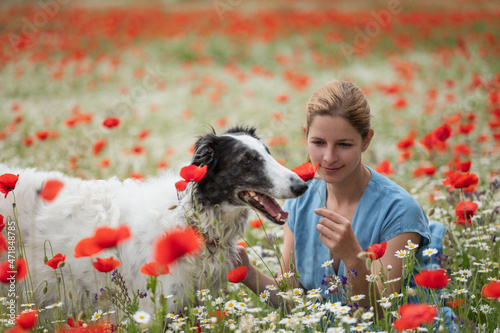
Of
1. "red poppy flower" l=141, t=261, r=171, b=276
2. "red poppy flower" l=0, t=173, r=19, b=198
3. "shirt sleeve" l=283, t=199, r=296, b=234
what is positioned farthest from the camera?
"shirt sleeve" l=283, t=199, r=296, b=234

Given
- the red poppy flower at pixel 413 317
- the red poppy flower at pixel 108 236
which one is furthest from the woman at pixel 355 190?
the red poppy flower at pixel 108 236

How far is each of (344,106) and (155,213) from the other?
1.51 metres

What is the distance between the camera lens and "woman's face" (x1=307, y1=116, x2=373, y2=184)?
9.17ft

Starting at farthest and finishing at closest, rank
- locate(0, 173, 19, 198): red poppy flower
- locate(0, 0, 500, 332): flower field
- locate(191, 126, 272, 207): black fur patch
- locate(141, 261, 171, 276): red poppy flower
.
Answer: locate(191, 126, 272, 207): black fur patch < locate(0, 0, 500, 332): flower field < locate(0, 173, 19, 198): red poppy flower < locate(141, 261, 171, 276): red poppy flower

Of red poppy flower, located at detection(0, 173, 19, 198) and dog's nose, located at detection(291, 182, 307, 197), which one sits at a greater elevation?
red poppy flower, located at detection(0, 173, 19, 198)

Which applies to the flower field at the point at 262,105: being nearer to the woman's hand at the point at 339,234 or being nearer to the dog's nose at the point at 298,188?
the woman's hand at the point at 339,234

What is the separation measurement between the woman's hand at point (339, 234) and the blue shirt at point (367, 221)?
1.98 ft

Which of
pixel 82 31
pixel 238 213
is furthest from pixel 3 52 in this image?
pixel 238 213

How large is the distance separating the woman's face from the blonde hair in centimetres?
4

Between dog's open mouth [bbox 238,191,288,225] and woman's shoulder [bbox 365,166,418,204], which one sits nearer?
dog's open mouth [bbox 238,191,288,225]

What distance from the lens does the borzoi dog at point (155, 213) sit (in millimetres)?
2936

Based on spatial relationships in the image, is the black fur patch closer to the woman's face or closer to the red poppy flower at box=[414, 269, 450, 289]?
the woman's face

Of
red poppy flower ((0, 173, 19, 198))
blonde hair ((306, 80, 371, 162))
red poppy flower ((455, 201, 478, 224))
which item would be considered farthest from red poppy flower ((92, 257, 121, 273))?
red poppy flower ((455, 201, 478, 224))

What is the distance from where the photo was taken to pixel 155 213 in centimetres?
303
